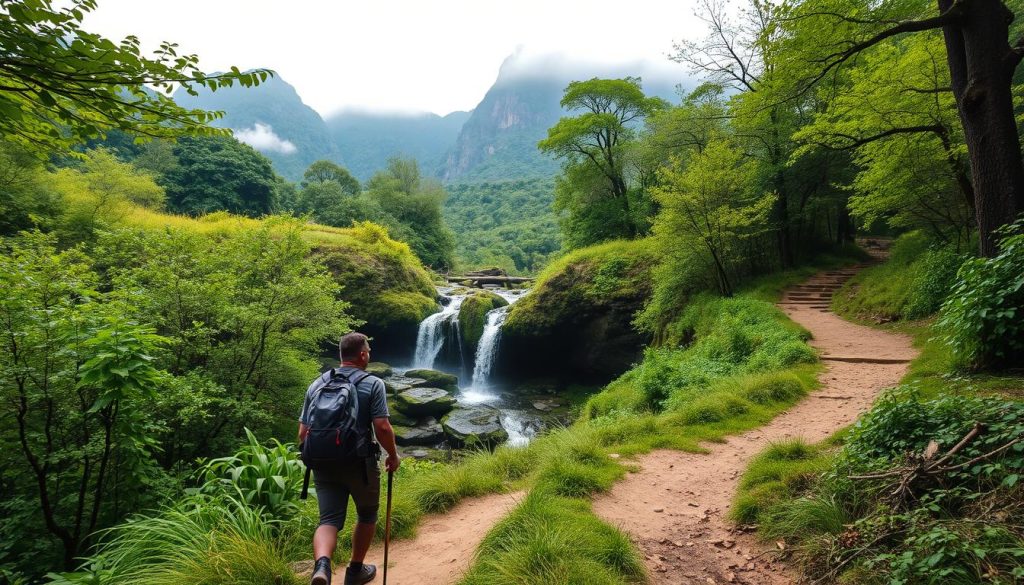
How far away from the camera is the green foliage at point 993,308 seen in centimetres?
420

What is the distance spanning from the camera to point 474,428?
1268 centimetres

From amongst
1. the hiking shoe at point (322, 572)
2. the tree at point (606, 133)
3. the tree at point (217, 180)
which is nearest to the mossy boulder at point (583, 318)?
the tree at point (606, 133)

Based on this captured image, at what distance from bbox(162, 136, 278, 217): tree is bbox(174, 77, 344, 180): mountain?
103024mm

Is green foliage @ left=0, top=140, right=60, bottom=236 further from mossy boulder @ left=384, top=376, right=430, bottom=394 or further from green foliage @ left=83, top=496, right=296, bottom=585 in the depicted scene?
green foliage @ left=83, top=496, right=296, bottom=585

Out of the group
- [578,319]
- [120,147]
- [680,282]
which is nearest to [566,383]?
[578,319]

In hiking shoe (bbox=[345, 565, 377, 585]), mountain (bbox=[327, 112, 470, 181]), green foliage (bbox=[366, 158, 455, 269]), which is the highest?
mountain (bbox=[327, 112, 470, 181])

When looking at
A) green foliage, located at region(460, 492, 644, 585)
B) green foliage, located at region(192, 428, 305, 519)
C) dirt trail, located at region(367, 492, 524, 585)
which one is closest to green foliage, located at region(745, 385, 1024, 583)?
green foliage, located at region(460, 492, 644, 585)

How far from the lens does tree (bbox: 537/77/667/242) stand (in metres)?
20.8

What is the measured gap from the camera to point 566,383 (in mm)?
19062

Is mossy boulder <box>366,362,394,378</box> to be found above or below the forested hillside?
below

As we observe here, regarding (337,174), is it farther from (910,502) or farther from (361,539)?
(910,502)

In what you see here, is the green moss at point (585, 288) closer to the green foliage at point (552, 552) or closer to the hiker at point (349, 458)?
the green foliage at point (552, 552)

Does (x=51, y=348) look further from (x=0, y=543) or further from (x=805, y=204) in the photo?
(x=805, y=204)

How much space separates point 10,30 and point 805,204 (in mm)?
19956
